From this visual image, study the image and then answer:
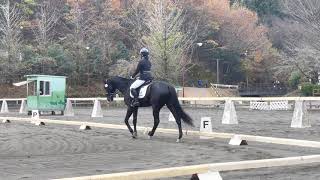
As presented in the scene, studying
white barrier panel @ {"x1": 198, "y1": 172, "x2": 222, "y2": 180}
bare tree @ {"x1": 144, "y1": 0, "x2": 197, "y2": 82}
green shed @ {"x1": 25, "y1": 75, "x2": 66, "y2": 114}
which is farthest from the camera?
bare tree @ {"x1": 144, "y1": 0, "x2": 197, "y2": 82}

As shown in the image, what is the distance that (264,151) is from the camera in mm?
10945

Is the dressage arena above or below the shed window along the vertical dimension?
below

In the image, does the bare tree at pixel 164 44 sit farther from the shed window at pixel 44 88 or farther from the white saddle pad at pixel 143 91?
the white saddle pad at pixel 143 91

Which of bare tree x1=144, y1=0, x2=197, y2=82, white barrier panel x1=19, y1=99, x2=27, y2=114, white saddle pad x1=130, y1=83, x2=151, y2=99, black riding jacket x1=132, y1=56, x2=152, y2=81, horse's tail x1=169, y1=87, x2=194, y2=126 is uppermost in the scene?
bare tree x1=144, y1=0, x2=197, y2=82

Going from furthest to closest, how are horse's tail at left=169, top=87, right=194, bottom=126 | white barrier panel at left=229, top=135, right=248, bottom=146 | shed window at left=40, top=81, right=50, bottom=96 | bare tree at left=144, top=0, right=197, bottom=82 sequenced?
bare tree at left=144, top=0, right=197, bottom=82 → shed window at left=40, top=81, right=50, bottom=96 → horse's tail at left=169, top=87, right=194, bottom=126 → white barrier panel at left=229, top=135, right=248, bottom=146

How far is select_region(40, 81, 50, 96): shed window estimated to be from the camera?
31875 mm

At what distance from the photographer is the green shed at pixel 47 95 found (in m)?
31.5

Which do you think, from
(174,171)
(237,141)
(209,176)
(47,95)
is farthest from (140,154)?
(47,95)

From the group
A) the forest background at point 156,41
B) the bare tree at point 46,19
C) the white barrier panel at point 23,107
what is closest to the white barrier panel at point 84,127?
the white barrier panel at point 23,107

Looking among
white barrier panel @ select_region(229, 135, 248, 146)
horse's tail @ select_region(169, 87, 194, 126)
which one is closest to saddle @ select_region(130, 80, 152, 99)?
horse's tail @ select_region(169, 87, 194, 126)

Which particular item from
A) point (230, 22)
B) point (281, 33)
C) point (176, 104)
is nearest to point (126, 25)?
point (230, 22)

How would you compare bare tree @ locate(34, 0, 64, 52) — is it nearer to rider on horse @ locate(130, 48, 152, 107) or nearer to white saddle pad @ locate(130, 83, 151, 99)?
rider on horse @ locate(130, 48, 152, 107)

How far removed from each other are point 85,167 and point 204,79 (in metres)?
68.4

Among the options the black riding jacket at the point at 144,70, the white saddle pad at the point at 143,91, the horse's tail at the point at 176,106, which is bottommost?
the horse's tail at the point at 176,106
